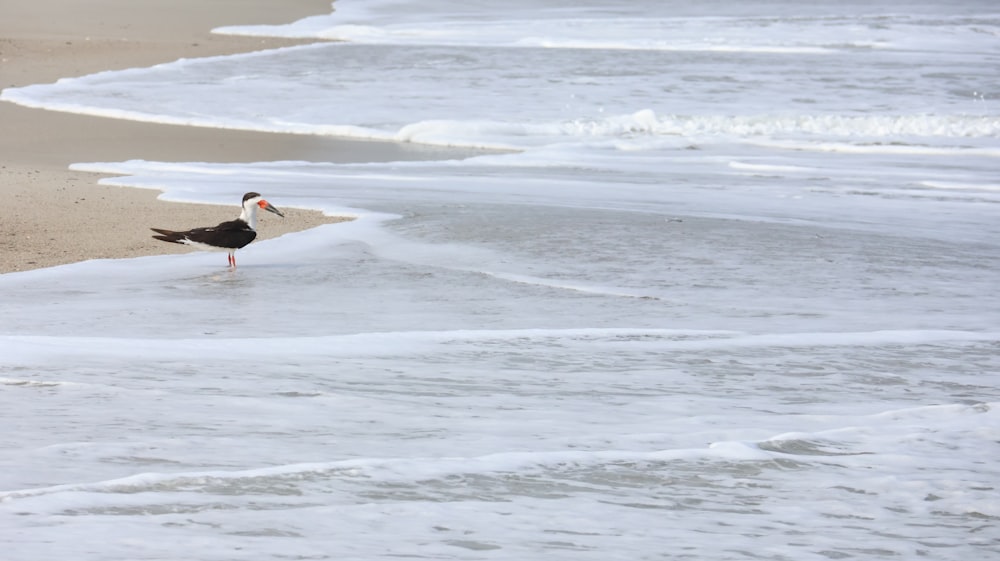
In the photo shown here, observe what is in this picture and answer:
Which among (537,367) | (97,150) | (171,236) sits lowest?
(537,367)

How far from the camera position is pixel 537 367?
6324mm

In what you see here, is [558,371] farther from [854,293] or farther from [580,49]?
[580,49]

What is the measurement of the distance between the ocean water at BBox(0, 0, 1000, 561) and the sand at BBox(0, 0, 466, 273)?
1.70 ft


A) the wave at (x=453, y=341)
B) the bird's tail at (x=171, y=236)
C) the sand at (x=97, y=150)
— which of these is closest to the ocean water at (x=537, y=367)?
the wave at (x=453, y=341)

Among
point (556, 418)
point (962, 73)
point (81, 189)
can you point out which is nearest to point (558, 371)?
point (556, 418)

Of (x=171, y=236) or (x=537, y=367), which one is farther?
(x=171, y=236)

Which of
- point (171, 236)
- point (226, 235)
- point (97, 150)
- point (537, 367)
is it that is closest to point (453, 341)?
point (537, 367)

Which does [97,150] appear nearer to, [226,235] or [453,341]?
[226,235]

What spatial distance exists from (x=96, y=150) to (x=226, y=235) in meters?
6.31

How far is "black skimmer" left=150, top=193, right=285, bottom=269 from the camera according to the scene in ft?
27.8

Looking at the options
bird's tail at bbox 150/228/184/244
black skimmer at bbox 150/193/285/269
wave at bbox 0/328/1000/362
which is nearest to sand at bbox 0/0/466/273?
bird's tail at bbox 150/228/184/244

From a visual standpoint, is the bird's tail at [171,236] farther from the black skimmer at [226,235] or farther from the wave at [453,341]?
the wave at [453,341]

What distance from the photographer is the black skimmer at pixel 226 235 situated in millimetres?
8469

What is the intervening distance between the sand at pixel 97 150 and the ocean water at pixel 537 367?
519mm
